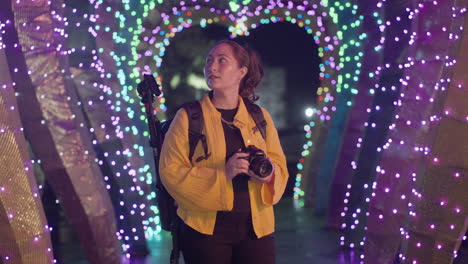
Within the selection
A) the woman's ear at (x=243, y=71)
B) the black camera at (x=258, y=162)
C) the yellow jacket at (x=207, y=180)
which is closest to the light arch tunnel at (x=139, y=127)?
the yellow jacket at (x=207, y=180)

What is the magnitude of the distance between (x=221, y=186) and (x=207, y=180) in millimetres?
68

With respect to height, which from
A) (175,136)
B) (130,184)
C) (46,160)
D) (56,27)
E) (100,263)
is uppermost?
(56,27)

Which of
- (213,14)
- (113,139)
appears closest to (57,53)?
(113,139)

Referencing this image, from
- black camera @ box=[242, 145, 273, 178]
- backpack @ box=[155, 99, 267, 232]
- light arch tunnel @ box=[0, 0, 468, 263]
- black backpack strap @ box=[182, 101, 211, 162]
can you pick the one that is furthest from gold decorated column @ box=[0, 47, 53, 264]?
black camera @ box=[242, 145, 273, 178]

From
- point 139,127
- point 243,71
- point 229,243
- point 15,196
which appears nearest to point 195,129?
point 243,71

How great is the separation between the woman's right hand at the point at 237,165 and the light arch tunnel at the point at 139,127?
1.74 m

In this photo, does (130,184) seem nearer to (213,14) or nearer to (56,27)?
(56,27)

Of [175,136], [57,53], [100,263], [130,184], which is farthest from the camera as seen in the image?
[130,184]

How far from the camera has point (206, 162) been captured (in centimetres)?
274

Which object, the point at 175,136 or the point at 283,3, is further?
the point at 283,3

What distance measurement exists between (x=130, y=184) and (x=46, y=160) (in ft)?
4.24

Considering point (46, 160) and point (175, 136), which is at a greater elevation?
point (175, 136)

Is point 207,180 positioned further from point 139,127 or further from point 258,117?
point 139,127

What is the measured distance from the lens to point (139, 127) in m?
6.79
